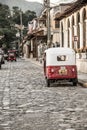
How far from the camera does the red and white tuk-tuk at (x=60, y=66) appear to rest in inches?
957

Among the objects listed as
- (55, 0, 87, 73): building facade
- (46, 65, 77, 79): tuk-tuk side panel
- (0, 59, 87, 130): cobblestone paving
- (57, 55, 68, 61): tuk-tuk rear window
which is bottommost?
(0, 59, 87, 130): cobblestone paving

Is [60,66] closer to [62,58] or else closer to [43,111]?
[62,58]

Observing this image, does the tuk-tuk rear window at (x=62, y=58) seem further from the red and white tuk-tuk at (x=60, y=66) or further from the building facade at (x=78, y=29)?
the building facade at (x=78, y=29)

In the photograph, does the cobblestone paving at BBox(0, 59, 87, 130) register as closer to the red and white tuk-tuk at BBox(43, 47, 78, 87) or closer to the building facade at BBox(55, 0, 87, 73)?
the red and white tuk-tuk at BBox(43, 47, 78, 87)

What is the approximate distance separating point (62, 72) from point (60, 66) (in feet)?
1.05

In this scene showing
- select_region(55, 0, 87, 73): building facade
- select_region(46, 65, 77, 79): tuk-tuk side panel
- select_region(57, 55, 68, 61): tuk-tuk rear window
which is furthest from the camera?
select_region(55, 0, 87, 73): building facade

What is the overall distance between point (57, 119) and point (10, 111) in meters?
2.07

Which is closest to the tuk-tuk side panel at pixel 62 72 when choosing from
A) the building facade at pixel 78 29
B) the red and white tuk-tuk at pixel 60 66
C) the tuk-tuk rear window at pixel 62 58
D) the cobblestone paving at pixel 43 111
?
the red and white tuk-tuk at pixel 60 66

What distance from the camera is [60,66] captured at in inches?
963

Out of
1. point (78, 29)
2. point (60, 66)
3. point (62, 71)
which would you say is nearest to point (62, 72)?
point (62, 71)

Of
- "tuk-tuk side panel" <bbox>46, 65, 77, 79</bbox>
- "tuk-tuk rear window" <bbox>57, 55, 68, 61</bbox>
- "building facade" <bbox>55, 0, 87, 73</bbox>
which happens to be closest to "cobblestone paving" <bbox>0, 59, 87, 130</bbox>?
"tuk-tuk side panel" <bbox>46, 65, 77, 79</bbox>

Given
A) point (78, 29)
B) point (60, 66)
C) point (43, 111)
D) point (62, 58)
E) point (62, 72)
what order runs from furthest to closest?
point (78, 29), point (62, 58), point (60, 66), point (62, 72), point (43, 111)

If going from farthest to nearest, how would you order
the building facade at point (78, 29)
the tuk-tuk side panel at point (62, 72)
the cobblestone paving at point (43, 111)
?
the building facade at point (78, 29) → the tuk-tuk side panel at point (62, 72) → the cobblestone paving at point (43, 111)

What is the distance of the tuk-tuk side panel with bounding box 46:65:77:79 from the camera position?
79.6ft
